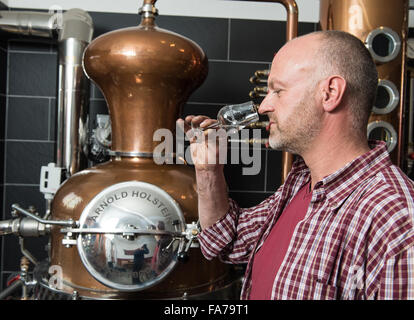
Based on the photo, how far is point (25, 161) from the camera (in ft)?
6.91

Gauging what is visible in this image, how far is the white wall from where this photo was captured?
2090 millimetres

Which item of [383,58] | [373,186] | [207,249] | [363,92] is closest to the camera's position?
[373,186]

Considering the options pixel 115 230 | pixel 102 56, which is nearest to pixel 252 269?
pixel 115 230

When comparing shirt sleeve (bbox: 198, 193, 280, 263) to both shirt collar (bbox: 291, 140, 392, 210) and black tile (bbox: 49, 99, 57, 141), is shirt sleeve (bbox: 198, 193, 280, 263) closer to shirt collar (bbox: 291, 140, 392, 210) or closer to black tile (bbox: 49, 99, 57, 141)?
shirt collar (bbox: 291, 140, 392, 210)

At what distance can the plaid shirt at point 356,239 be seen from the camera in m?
0.70

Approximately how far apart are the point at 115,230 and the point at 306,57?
74 cm

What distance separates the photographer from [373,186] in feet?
2.68

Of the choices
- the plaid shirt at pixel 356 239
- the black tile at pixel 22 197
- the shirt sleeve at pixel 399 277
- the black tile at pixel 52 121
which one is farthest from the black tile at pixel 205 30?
the shirt sleeve at pixel 399 277

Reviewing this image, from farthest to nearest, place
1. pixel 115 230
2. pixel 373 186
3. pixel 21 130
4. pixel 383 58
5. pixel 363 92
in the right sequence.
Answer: pixel 21 130
pixel 383 58
pixel 115 230
pixel 363 92
pixel 373 186

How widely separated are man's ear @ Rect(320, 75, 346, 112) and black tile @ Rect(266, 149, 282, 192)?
1.24 m

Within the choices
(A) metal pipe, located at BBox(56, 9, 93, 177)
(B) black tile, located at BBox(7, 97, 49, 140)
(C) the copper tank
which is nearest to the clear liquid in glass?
(C) the copper tank

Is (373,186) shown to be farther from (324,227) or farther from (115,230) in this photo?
(115,230)

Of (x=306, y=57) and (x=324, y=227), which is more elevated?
(x=306, y=57)
